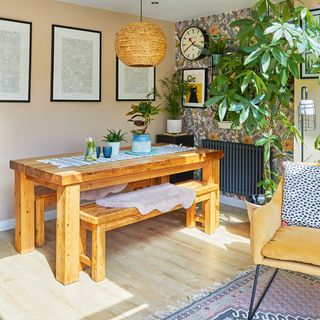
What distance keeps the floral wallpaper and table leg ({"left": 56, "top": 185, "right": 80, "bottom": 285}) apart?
2484mm

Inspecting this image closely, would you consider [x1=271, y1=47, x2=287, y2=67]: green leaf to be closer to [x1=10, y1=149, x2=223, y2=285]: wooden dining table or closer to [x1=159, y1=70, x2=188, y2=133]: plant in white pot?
[x1=10, y1=149, x2=223, y2=285]: wooden dining table

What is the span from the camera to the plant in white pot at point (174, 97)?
5.09 metres

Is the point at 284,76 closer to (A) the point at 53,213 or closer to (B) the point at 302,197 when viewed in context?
(B) the point at 302,197

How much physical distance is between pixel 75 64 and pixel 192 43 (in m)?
1.60

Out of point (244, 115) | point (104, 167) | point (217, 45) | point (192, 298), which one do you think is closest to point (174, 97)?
point (217, 45)

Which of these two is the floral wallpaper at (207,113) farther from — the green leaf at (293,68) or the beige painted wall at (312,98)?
the green leaf at (293,68)

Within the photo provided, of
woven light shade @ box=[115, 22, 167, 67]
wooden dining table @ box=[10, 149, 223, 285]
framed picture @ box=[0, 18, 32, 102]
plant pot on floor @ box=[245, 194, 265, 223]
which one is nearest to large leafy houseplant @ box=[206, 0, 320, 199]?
plant pot on floor @ box=[245, 194, 265, 223]

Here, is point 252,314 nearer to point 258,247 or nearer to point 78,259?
point 258,247

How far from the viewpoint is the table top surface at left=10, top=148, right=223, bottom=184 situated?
2.68 m

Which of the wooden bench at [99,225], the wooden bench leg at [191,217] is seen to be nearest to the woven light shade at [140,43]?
the wooden bench at [99,225]

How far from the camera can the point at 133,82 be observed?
4.85m

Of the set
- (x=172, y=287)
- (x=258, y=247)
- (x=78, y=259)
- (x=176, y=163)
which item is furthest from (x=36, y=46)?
(x=258, y=247)

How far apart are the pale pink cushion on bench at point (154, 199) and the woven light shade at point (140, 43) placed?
1.09 meters

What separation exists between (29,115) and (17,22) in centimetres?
90
